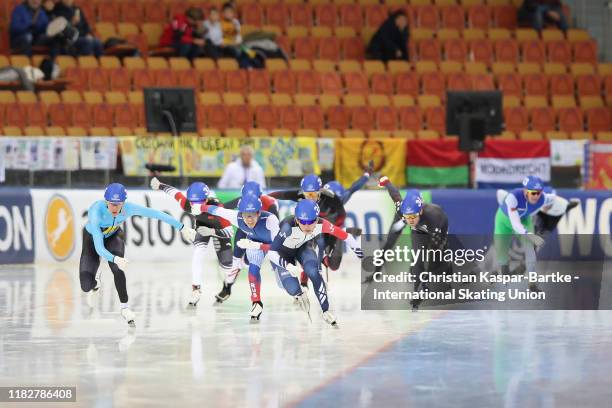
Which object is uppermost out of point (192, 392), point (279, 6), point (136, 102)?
point (279, 6)

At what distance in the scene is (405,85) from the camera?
78.5 feet

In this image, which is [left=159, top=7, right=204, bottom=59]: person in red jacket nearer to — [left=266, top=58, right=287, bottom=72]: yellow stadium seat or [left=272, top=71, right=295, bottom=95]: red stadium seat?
[left=266, top=58, right=287, bottom=72]: yellow stadium seat

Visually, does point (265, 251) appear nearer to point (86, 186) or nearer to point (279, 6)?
point (86, 186)

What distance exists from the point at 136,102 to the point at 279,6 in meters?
4.62

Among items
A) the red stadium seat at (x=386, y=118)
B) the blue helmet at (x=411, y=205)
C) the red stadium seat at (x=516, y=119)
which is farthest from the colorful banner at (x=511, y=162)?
the blue helmet at (x=411, y=205)

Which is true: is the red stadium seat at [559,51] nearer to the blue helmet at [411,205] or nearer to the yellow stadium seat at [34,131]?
the yellow stadium seat at [34,131]

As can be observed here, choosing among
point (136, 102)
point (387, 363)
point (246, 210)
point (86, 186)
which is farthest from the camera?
point (136, 102)

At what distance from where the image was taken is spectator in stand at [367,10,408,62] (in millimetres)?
24203

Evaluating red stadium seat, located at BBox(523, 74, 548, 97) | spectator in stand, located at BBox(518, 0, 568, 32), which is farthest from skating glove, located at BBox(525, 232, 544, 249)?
spectator in stand, located at BBox(518, 0, 568, 32)

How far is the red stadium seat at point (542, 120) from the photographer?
2356cm

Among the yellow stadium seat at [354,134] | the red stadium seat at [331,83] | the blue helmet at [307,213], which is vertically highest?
the red stadium seat at [331,83]

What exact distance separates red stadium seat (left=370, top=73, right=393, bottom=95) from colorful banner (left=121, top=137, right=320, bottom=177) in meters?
3.65

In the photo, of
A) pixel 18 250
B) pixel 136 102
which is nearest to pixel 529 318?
pixel 18 250

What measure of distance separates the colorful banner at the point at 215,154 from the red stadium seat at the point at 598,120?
6417 millimetres
